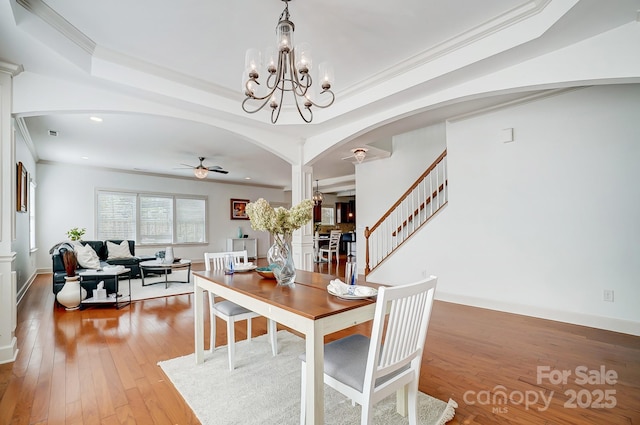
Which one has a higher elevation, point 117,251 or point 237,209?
point 237,209

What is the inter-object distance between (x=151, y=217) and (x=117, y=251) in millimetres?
2205

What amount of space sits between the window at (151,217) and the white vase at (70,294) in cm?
397

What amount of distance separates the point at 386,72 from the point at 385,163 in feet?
10.3

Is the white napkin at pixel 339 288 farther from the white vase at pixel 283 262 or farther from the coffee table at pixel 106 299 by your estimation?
the coffee table at pixel 106 299

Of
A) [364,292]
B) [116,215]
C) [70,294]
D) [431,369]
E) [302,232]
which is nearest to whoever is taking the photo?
[364,292]

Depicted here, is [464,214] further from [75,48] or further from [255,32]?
[75,48]

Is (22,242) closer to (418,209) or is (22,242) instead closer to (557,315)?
(418,209)

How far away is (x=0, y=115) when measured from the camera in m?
2.45

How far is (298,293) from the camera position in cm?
180

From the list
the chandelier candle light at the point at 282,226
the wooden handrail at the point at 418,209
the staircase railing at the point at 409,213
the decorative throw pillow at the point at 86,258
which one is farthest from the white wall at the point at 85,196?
the chandelier candle light at the point at 282,226

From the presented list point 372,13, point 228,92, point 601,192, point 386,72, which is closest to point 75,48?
point 228,92

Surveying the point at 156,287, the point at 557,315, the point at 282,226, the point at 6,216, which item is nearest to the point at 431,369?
the point at 282,226

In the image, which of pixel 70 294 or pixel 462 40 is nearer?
pixel 462 40

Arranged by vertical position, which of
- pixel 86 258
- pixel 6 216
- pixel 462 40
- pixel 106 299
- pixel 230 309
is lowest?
pixel 106 299
